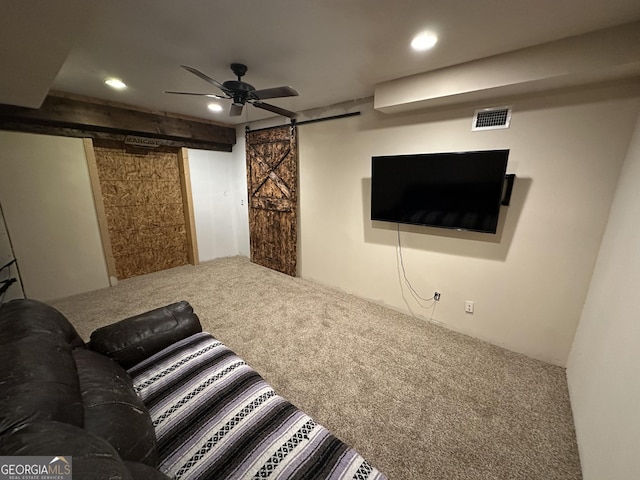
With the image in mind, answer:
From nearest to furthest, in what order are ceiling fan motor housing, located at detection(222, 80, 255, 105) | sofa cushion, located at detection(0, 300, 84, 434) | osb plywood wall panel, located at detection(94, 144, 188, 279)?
sofa cushion, located at detection(0, 300, 84, 434) → ceiling fan motor housing, located at detection(222, 80, 255, 105) → osb plywood wall panel, located at detection(94, 144, 188, 279)

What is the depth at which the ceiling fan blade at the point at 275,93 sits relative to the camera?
A: 1.99 meters

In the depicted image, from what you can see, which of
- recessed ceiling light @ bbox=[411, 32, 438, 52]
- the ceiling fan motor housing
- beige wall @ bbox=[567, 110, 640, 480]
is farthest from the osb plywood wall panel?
beige wall @ bbox=[567, 110, 640, 480]

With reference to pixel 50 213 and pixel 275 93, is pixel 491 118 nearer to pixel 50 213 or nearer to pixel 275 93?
pixel 275 93

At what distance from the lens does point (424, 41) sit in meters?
1.82

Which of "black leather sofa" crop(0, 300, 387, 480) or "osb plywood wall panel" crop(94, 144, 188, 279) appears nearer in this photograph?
"black leather sofa" crop(0, 300, 387, 480)

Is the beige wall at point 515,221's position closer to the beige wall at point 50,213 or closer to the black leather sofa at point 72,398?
the black leather sofa at point 72,398

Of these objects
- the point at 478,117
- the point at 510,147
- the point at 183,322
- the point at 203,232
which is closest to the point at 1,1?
the point at 183,322

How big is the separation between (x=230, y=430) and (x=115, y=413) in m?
0.45

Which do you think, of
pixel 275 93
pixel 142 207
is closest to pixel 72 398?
pixel 275 93

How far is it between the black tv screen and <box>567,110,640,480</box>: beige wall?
2.38 feet

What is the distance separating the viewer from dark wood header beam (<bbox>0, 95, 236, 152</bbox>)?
2.92 meters

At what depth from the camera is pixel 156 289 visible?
12.1 ft

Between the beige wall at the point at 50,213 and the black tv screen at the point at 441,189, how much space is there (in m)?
3.94

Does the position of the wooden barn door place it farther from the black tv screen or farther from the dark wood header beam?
the black tv screen
